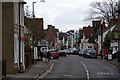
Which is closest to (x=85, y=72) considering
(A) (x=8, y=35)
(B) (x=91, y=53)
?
(A) (x=8, y=35)

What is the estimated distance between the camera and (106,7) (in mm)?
75188

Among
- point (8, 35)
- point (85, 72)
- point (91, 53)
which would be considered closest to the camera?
point (8, 35)

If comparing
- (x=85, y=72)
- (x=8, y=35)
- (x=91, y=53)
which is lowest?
(x=85, y=72)

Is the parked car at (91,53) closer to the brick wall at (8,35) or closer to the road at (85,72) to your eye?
the road at (85,72)

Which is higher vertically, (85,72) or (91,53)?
(91,53)

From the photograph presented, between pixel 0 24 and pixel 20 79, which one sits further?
pixel 0 24

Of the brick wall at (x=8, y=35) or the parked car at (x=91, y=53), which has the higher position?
the brick wall at (x=8, y=35)

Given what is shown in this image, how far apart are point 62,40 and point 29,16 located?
147 meters

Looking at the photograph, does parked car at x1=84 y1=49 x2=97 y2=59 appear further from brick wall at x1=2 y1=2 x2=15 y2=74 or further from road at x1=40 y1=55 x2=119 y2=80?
brick wall at x1=2 y1=2 x2=15 y2=74

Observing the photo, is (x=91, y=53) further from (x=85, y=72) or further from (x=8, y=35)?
(x=8, y=35)

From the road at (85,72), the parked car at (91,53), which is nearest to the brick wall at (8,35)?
the road at (85,72)

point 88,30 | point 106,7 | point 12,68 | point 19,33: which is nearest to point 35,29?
point 19,33

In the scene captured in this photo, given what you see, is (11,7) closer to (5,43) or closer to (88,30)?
(5,43)

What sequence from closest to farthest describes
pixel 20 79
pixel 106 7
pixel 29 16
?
pixel 20 79 → pixel 29 16 → pixel 106 7
